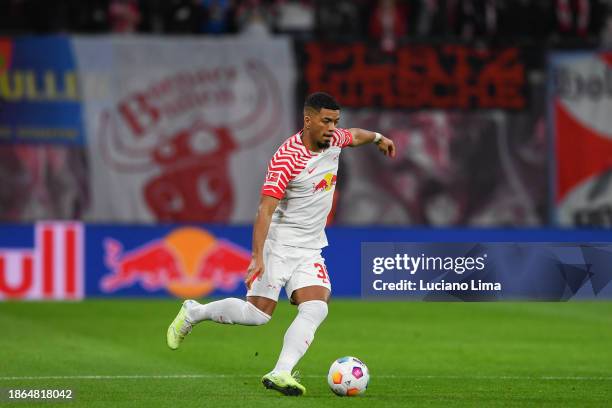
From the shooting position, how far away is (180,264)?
16906mm

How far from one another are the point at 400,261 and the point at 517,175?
1054cm

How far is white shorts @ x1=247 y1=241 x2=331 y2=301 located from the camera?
8672mm

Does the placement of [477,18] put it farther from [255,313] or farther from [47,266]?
[255,313]

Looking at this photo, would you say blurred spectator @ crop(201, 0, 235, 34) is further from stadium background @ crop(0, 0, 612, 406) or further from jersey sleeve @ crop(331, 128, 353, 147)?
jersey sleeve @ crop(331, 128, 353, 147)

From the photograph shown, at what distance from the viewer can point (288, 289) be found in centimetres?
880

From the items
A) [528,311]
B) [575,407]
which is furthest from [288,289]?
[528,311]

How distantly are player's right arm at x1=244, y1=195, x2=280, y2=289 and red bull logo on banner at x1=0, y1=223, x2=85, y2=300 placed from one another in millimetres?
8568

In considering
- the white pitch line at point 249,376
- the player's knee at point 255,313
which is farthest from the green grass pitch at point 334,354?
the player's knee at point 255,313

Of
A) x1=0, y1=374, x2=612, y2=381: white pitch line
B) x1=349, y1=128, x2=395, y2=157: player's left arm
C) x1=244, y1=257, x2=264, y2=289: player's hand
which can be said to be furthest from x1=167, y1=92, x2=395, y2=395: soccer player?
x1=0, y1=374, x2=612, y2=381: white pitch line

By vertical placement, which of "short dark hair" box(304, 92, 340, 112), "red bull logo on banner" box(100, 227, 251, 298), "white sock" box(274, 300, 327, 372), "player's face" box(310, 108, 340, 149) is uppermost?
"short dark hair" box(304, 92, 340, 112)

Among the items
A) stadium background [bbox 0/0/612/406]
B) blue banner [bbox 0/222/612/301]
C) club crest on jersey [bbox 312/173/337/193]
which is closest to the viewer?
club crest on jersey [bbox 312/173/337/193]

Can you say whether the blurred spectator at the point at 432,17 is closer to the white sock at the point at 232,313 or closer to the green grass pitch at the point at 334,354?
the green grass pitch at the point at 334,354

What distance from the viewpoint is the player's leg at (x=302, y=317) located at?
27.5 ft

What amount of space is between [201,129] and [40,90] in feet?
7.05
